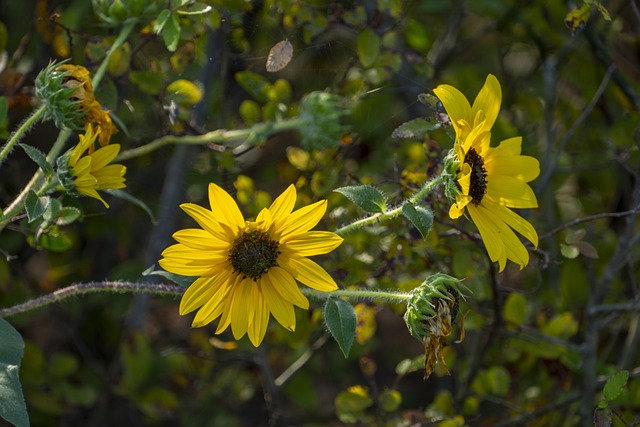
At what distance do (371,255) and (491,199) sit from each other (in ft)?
1.50

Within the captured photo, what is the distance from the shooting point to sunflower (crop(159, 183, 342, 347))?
1.06 meters

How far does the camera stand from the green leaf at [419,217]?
103 cm

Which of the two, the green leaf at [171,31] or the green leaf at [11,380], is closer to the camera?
the green leaf at [11,380]

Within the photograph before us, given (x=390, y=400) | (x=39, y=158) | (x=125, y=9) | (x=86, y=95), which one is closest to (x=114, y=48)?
(x=125, y=9)

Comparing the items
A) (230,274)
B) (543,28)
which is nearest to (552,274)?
(543,28)

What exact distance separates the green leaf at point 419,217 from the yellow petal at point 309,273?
0.46ft

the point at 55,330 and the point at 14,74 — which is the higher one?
the point at 14,74

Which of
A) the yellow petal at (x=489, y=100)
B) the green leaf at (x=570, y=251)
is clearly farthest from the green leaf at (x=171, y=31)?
the green leaf at (x=570, y=251)

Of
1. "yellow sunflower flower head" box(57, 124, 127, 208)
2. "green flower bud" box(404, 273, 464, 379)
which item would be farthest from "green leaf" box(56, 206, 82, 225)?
"green flower bud" box(404, 273, 464, 379)

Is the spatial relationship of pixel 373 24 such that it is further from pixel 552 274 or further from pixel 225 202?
pixel 552 274

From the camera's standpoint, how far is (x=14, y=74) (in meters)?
1.71

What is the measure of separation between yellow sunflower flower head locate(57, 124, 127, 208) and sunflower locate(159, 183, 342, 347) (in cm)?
16

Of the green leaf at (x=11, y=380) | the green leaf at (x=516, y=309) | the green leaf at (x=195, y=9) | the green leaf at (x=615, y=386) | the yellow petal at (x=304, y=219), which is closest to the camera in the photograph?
the green leaf at (x=11, y=380)

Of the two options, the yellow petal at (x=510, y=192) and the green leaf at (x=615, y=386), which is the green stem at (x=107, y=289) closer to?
the yellow petal at (x=510, y=192)
